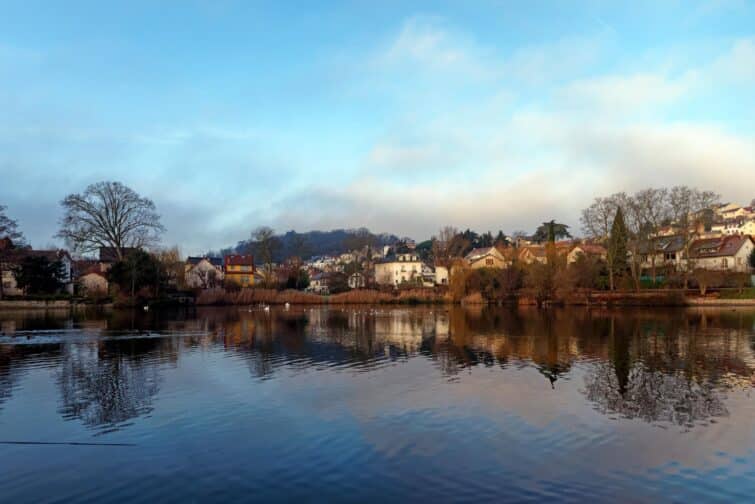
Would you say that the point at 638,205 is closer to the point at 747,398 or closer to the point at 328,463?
the point at 747,398

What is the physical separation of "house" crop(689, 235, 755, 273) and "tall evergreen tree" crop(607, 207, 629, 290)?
16.6m

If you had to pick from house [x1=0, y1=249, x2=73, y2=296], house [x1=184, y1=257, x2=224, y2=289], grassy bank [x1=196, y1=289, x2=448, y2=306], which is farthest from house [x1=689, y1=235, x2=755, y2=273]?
house [x1=0, y1=249, x2=73, y2=296]

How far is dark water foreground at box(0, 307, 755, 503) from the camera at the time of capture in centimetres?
959

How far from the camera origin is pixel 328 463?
34.9 ft

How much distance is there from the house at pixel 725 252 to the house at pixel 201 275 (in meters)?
72.7

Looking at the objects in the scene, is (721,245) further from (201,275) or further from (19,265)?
(19,265)

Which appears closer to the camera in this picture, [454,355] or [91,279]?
[454,355]

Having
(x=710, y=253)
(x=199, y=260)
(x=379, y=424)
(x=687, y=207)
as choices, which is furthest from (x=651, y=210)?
(x=199, y=260)

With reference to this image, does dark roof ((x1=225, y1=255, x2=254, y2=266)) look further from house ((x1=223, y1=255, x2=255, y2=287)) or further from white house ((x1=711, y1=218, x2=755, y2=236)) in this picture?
white house ((x1=711, y1=218, x2=755, y2=236))

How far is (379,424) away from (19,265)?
73.0m

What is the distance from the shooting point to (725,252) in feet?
272

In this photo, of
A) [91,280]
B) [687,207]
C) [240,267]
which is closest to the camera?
[687,207]

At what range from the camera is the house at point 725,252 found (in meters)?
80.8

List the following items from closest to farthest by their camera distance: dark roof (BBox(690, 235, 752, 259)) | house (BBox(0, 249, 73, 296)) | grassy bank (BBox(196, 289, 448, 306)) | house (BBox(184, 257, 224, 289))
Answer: house (BBox(0, 249, 73, 296))
grassy bank (BBox(196, 289, 448, 306))
dark roof (BBox(690, 235, 752, 259))
house (BBox(184, 257, 224, 289))
